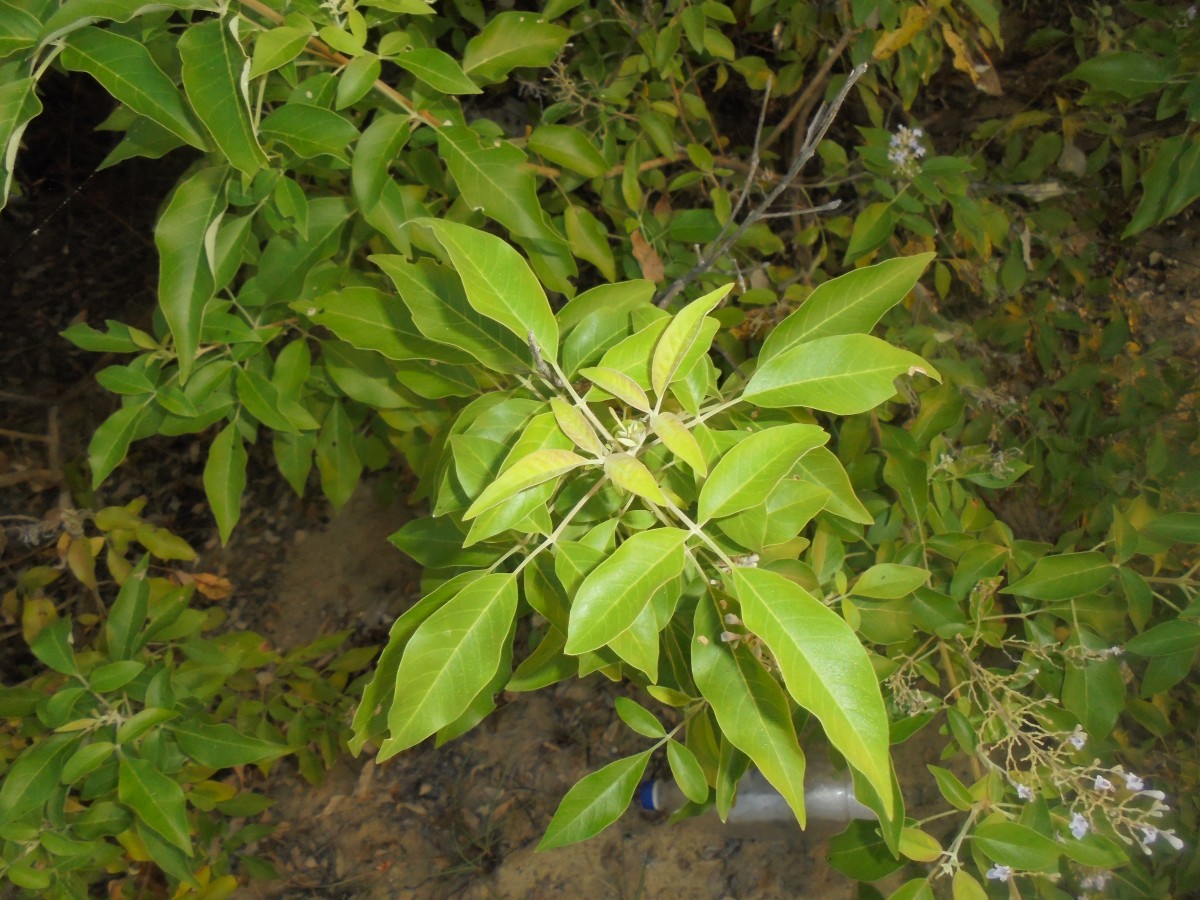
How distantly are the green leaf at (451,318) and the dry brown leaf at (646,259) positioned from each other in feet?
2.59

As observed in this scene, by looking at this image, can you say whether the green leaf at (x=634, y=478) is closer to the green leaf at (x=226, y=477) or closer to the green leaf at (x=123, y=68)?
the green leaf at (x=123, y=68)

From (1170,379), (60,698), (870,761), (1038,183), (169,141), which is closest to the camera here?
(870,761)

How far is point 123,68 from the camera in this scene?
91cm

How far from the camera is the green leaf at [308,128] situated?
1035mm

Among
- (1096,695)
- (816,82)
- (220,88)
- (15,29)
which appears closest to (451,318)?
(220,88)

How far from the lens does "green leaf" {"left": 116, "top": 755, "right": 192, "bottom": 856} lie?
4.63 ft

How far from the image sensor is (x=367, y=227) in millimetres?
1493

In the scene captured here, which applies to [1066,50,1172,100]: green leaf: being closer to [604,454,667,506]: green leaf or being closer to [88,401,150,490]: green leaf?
[604,454,667,506]: green leaf

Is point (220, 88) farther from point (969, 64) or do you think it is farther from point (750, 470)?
point (969, 64)

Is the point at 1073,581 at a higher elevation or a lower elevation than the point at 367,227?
lower

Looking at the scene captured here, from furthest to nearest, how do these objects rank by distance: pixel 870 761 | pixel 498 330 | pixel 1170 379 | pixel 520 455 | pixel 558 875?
pixel 558 875 < pixel 1170 379 < pixel 498 330 < pixel 520 455 < pixel 870 761

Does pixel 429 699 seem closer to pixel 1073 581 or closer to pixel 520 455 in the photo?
pixel 520 455

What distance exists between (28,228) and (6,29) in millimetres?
2759

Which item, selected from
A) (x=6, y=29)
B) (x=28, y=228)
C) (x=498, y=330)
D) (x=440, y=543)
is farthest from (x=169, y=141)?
(x=28, y=228)
